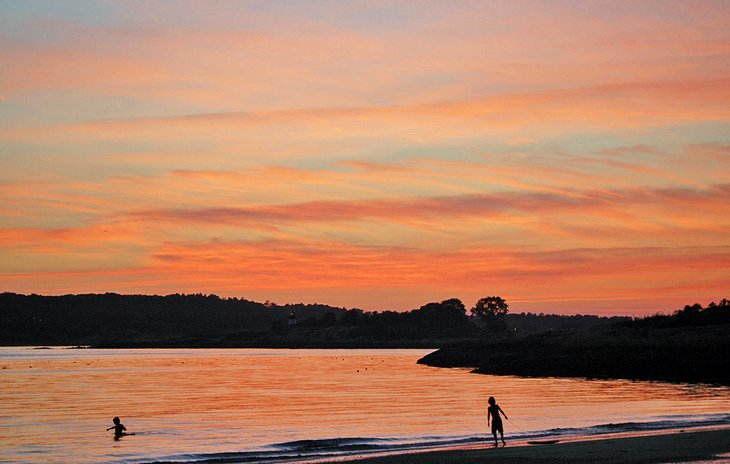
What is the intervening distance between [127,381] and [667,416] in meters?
75.8

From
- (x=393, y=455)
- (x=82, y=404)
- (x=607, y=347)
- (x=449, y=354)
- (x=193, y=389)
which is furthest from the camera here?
(x=449, y=354)

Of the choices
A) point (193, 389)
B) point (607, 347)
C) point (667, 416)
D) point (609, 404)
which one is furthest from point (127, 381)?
point (667, 416)

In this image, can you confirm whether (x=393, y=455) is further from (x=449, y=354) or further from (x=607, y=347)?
(x=449, y=354)

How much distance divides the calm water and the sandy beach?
6093mm

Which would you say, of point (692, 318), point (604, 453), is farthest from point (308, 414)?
point (692, 318)

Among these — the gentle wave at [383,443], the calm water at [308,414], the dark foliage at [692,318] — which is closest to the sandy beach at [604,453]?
the gentle wave at [383,443]

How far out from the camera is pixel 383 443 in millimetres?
47656

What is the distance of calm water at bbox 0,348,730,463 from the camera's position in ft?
157

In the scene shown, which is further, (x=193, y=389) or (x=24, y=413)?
(x=193, y=389)

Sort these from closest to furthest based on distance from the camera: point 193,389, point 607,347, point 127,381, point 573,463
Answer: point 573,463 → point 193,389 → point 607,347 → point 127,381

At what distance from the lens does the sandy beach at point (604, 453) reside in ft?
117

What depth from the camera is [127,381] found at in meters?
115

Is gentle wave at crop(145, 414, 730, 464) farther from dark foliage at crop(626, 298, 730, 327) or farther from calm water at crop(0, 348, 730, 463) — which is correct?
dark foliage at crop(626, 298, 730, 327)

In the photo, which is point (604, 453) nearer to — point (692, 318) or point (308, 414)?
point (308, 414)
